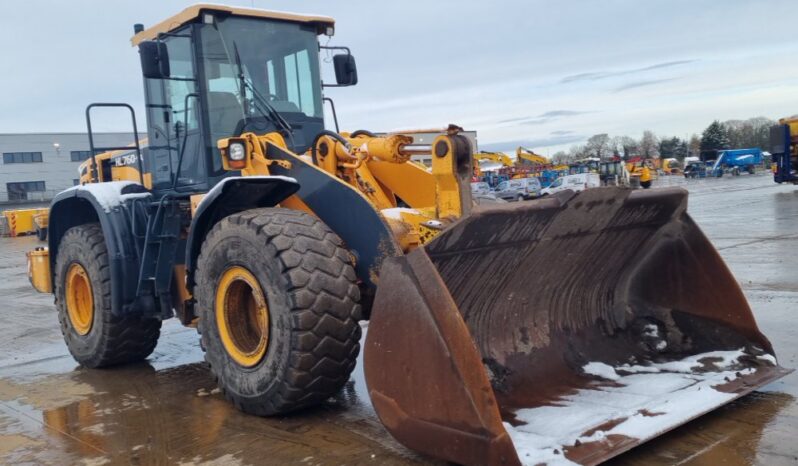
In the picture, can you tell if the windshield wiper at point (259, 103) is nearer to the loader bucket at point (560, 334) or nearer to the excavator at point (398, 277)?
the excavator at point (398, 277)

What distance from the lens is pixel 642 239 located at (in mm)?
4969

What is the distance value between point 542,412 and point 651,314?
4.84 feet

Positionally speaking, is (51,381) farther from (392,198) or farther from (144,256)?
(392,198)

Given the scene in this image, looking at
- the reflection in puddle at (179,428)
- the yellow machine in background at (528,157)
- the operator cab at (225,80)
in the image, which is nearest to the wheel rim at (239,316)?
the reflection in puddle at (179,428)

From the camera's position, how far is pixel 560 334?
4785mm

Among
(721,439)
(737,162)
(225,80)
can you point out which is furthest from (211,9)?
(737,162)

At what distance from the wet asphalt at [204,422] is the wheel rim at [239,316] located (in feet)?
1.45

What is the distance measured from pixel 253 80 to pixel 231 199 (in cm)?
120

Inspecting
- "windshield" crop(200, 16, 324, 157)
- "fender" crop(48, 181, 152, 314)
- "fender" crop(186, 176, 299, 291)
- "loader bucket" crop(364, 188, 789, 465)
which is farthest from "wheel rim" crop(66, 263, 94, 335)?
"loader bucket" crop(364, 188, 789, 465)

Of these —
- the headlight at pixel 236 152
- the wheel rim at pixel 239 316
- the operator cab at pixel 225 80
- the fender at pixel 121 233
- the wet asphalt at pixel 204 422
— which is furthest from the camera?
the fender at pixel 121 233

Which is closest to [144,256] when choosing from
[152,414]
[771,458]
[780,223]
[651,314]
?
[152,414]

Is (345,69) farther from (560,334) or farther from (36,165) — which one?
(36,165)

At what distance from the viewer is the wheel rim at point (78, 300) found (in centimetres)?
679

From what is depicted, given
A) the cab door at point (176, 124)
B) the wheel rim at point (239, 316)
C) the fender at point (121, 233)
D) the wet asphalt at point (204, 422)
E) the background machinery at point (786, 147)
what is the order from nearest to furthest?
1. the wet asphalt at point (204, 422)
2. the wheel rim at point (239, 316)
3. the cab door at point (176, 124)
4. the fender at point (121, 233)
5. the background machinery at point (786, 147)
